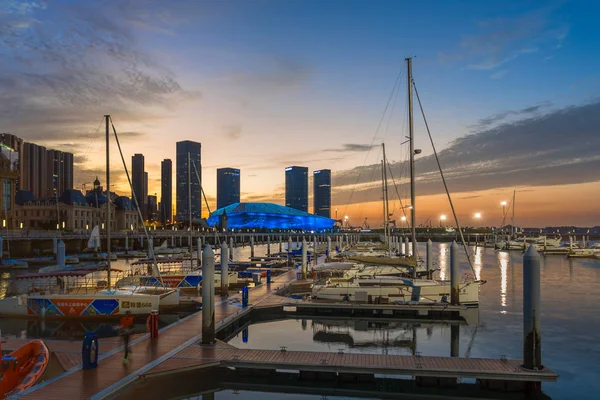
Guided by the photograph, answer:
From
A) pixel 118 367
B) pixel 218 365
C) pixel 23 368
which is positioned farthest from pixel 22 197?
pixel 218 365

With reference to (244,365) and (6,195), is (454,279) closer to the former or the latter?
(244,365)

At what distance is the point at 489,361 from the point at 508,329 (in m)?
12.3

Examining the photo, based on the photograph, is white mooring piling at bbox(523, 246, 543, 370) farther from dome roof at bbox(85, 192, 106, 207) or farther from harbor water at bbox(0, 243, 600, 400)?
dome roof at bbox(85, 192, 106, 207)

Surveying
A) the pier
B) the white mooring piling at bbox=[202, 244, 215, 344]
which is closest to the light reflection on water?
the pier

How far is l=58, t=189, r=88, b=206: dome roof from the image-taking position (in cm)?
14600

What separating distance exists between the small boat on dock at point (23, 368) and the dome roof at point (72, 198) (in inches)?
5570

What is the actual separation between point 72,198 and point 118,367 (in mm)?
146919

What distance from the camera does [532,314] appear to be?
16016 mm

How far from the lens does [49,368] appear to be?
16656mm

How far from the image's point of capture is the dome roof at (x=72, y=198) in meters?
146

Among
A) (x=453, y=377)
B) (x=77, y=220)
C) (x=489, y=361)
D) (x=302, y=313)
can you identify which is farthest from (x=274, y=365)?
(x=77, y=220)

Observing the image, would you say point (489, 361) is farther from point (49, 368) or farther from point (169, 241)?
point (169, 241)

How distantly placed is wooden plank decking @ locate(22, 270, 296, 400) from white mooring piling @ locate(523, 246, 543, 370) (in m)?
12.3

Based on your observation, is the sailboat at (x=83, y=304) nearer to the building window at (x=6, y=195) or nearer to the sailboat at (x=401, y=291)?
the sailboat at (x=401, y=291)
